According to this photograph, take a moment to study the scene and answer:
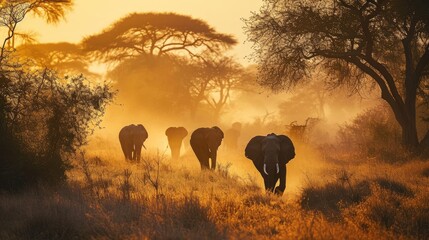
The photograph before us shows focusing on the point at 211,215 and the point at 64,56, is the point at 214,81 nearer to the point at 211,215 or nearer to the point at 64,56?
the point at 64,56

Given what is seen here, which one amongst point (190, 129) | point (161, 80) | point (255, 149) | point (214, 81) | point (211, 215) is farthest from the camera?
point (214, 81)

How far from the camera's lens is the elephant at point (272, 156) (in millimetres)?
11500

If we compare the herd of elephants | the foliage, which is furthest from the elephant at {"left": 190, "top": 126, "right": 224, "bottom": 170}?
the foliage

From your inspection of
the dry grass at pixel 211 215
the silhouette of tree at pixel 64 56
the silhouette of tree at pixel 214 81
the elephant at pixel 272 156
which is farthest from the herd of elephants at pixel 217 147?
the silhouette of tree at pixel 214 81

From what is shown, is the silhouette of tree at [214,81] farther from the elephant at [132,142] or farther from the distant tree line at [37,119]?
the distant tree line at [37,119]

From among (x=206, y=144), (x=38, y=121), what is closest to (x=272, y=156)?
(x=38, y=121)

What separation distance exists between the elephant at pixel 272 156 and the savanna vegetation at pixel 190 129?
1.54ft

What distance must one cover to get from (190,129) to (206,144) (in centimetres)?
1989

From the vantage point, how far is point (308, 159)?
822 inches

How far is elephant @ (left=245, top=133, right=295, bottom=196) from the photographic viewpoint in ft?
37.7

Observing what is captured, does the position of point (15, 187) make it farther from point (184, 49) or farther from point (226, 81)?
point (226, 81)

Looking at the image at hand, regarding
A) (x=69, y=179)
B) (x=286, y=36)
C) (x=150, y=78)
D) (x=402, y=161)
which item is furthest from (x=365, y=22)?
(x=150, y=78)

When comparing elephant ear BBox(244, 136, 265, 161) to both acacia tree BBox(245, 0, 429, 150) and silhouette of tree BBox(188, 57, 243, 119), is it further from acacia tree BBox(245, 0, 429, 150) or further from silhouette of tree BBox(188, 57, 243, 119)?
silhouette of tree BBox(188, 57, 243, 119)

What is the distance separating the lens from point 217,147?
17203mm
